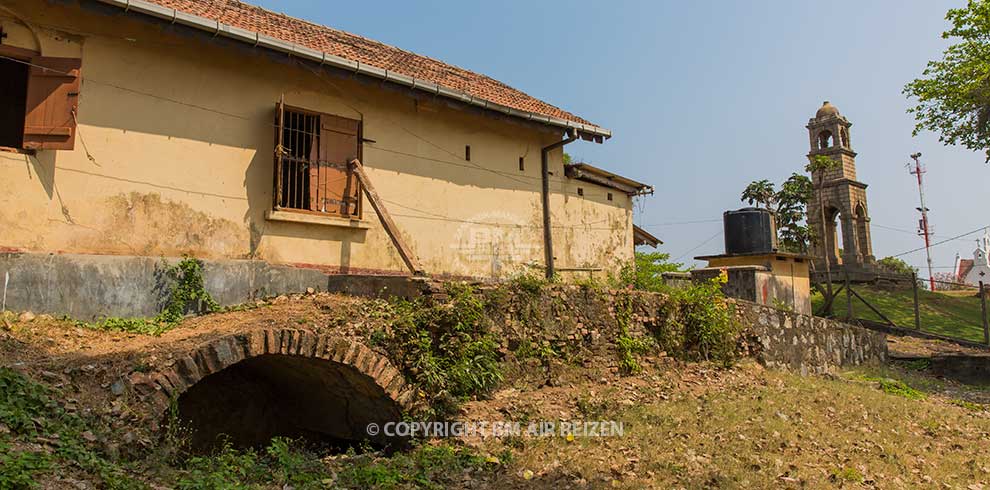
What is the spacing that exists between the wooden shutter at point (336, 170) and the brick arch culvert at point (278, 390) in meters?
2.65

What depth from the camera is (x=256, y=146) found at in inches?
344

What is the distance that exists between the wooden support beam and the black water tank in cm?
1000

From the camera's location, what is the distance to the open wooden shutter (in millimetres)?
6984

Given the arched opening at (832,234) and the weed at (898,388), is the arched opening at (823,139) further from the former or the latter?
the weed at (898,388)

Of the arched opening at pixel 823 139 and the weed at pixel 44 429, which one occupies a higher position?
the arched opening at pixel 823 139

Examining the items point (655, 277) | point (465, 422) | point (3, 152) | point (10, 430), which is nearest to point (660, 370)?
point (655, 277)

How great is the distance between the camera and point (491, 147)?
11789 mm

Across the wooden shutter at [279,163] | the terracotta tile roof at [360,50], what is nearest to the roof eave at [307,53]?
the terracotta tile roof at [360,50]

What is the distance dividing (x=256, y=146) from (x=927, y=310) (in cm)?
2506

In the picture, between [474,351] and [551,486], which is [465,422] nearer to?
[474,351]

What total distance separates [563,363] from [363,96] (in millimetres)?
5277

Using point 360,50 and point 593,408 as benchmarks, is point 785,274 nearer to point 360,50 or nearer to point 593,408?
point 593,408

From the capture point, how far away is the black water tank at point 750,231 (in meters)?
15.4

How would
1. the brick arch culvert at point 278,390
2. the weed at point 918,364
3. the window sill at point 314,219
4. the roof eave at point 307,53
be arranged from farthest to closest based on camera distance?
1. the weed at point 918,364
2. the window sill at point 314,219
3. the roof eave at point 307,53
4. the brick arch culvert at point 278,390
